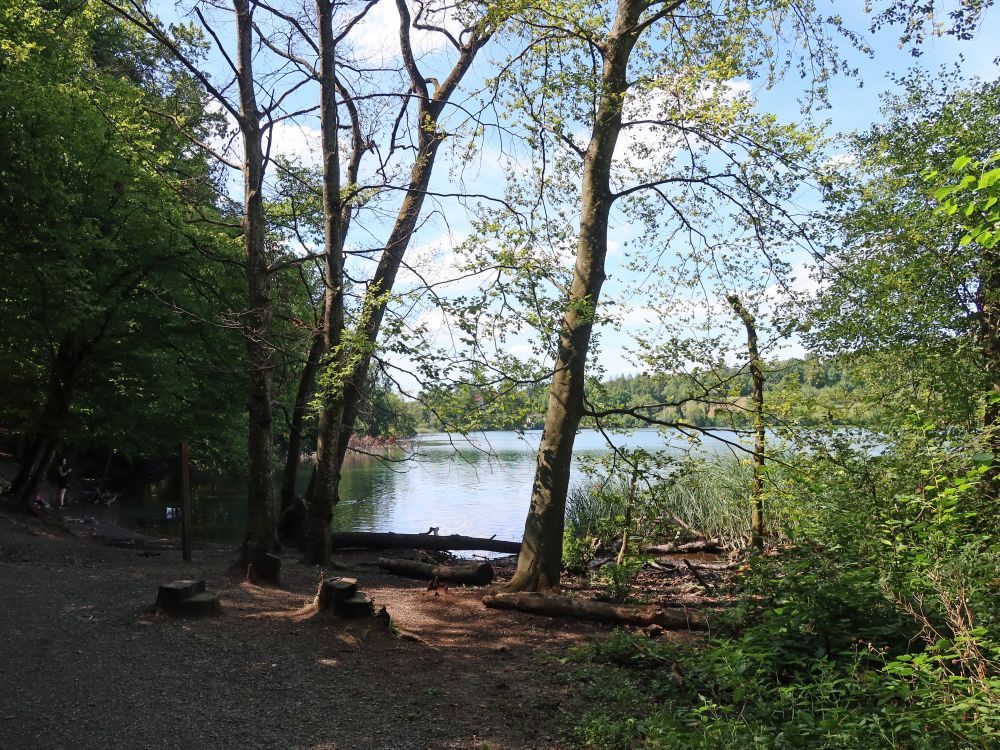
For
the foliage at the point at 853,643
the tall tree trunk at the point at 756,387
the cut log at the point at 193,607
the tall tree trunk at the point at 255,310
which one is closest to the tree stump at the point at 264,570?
the tall tree trunk at the point at 255,310

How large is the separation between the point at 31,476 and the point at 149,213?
222 inches

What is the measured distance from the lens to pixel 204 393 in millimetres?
16234

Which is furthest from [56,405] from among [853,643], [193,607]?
[853,643]

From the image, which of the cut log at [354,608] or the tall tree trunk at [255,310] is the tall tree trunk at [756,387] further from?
the tall tree trunk at [255,310]

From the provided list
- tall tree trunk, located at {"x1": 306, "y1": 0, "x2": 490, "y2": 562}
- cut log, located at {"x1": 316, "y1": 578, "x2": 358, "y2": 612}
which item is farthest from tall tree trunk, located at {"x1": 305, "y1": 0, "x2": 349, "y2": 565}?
cut log, located at {"x1": 316, "y1": 578, "x2": 358, "y2": 612}

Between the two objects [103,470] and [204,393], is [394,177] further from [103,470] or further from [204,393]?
[103,470]

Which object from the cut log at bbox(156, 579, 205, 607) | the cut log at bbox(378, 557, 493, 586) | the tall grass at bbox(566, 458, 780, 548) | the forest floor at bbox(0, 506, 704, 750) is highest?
the tall grass at bbox(566, 458, 780, 548)

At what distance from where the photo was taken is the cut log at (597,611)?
6887 mm

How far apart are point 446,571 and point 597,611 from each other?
3.19m

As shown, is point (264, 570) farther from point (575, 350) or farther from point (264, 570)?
point (575, 350)

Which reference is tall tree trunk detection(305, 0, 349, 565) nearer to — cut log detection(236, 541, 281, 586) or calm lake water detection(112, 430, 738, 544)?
calm lake water detection(112, 430, 738, 544)

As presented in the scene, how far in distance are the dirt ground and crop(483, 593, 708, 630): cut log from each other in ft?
0.49

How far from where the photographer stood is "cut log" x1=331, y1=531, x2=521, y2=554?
13180 millimetres

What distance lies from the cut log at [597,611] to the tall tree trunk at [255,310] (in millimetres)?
3172
